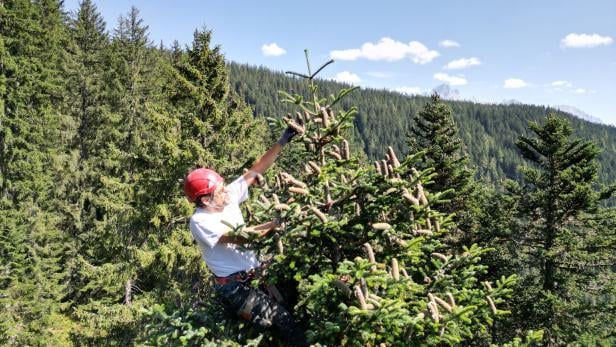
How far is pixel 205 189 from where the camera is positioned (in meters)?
3.93

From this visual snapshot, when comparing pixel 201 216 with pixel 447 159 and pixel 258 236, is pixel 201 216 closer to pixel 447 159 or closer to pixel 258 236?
pixel 258 236

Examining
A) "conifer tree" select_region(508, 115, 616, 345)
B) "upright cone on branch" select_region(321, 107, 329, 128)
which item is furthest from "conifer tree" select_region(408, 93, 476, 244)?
"upright cone on branch" select_region(321, 107, 329, 128)

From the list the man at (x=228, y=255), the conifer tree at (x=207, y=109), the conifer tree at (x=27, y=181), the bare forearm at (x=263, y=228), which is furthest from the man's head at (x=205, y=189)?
the conifer tree at (x=27, y=181)

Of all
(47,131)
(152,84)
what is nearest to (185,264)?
(47,131)

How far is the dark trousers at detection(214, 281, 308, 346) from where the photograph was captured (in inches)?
157

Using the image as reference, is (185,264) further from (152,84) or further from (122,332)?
(152,84)

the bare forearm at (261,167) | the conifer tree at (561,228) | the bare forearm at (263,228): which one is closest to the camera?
the bare forearm at (263,228)

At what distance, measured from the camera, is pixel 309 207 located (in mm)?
3949

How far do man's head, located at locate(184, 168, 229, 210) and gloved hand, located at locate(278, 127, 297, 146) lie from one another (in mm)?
790

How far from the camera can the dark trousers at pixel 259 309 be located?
3.99m

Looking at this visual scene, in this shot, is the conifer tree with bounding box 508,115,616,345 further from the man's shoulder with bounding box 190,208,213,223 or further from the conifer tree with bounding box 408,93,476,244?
the man's shoulder with bounding box 190,208,213,223

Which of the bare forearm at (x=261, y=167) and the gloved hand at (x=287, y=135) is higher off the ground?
the gloved hand at (x=287, y=135)

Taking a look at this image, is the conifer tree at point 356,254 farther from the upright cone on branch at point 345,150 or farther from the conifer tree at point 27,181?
the conifer tree at point 27,181

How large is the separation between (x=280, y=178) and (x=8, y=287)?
17728mm
